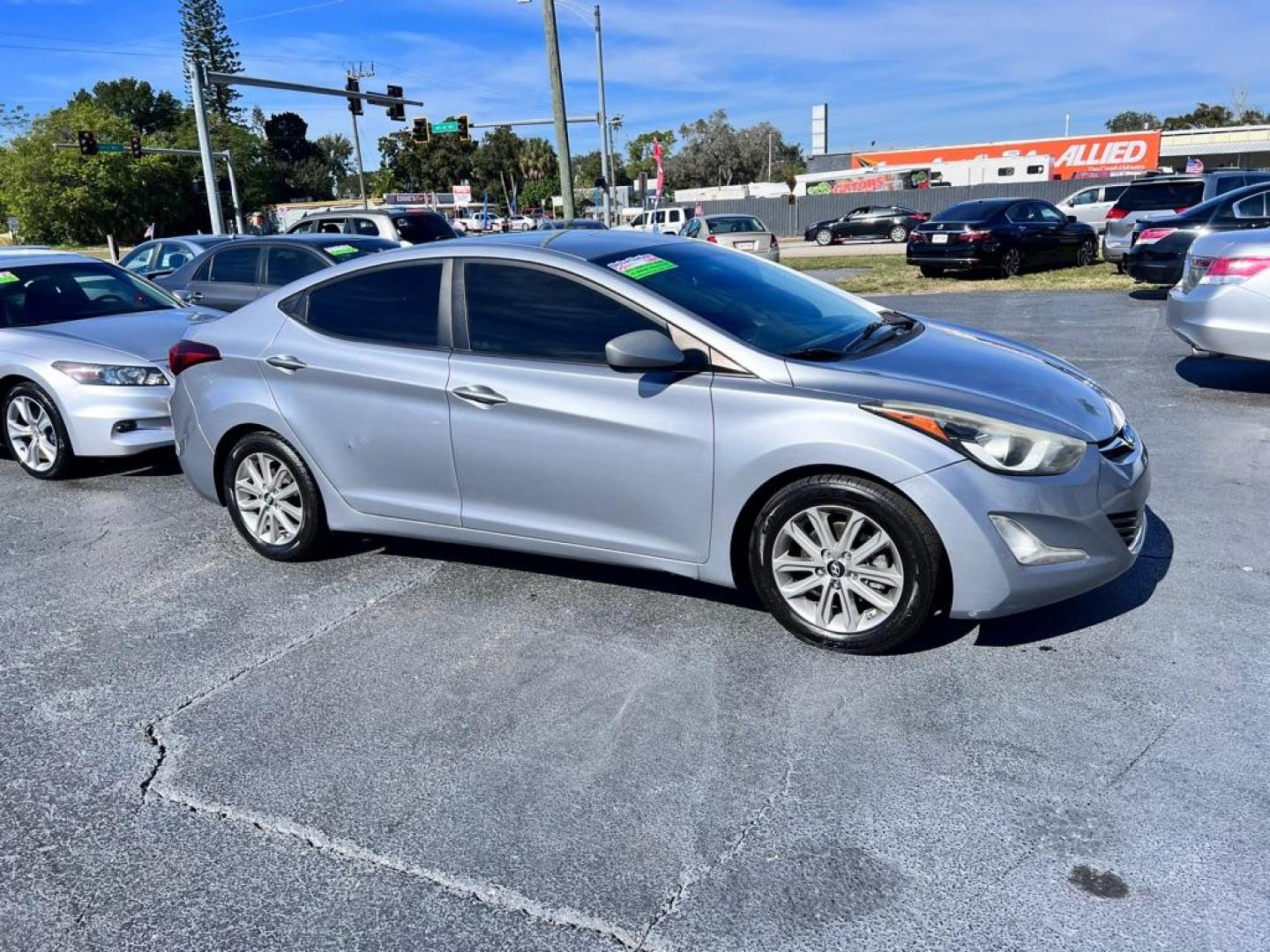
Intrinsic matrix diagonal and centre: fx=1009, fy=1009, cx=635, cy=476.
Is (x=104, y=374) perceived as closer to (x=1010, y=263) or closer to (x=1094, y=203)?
(x=1010, y=263)

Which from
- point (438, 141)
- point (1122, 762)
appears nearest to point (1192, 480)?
point (1122, 762)

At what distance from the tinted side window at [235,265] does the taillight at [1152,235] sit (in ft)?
37.0

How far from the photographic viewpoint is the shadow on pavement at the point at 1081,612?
395cm

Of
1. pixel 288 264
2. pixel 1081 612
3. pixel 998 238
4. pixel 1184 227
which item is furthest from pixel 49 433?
pixel 998 238

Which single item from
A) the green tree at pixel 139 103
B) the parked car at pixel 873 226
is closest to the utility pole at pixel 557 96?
the parked car at pixel 873 226

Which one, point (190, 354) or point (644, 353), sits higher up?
point (644, 353)

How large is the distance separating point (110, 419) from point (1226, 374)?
8781 millimetres

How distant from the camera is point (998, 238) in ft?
58.9

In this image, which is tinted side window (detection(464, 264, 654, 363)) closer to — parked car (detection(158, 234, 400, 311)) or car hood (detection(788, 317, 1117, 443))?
car hood (detection(788, 317, 1117, 443))

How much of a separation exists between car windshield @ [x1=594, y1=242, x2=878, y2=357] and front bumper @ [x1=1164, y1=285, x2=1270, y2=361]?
13.4ft

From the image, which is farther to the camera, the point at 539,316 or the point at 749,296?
the point at 749,296

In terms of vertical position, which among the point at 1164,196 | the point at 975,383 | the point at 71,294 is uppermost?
the point at 71,294

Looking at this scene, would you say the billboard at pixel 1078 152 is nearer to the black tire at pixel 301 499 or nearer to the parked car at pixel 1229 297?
the parked car at pixel 1229 297

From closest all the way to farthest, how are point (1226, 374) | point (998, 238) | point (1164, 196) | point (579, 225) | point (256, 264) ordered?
point (1226, 374) → point (256, 264) → point (1164, 196) → point (998, 238) → point (579, 225)
